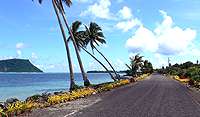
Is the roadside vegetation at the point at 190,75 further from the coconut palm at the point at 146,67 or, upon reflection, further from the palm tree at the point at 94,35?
the coconut palm at the point at 146,67

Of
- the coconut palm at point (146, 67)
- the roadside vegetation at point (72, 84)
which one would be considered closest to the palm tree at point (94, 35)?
the roadside vegetation at point (72, 84)

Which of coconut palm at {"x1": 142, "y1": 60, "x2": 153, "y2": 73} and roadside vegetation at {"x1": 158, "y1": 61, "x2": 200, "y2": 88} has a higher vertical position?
coconut palm at {"x1": 142, "y1": 60, "x2": 153, "y2": 73}

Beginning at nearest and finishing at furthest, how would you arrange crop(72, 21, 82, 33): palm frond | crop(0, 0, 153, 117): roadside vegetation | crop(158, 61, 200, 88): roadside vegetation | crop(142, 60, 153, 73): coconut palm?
1. crop(0, 0, 153, 117): roadside vegetation
2. crop(158, 61, 200, 88): roadside vegetation
3. crop(72, 21, 82, 33): palm frond
4. crop(142, 60, 153, 73): coconut palm

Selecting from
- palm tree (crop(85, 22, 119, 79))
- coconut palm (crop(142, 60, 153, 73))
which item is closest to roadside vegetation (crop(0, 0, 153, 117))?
palm tree (crop(85, 22, 119, 79))

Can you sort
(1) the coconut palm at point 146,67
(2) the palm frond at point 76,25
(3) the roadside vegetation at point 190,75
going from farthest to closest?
(1) the coconut palm at point 146,67 < (2) the palm frond at point 76,25 < (3) the roadside vegetation at point 190,75

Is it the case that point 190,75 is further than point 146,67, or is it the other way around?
point 146,67

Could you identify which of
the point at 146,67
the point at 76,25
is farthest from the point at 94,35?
the point at 146,67

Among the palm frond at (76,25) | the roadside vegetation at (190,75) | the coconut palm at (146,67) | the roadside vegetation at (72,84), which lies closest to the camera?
the roadside vegetation at (72,84)

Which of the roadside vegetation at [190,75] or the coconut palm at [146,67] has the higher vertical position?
the coconut palm at [146,67]

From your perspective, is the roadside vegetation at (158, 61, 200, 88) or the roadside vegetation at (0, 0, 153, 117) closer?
the roadside vegetation at (0, 0, 153, 117)

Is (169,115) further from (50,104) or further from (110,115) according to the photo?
(50,104)

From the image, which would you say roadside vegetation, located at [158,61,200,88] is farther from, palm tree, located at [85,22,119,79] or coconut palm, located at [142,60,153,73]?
coconut palm, located at [142,60,153,73]

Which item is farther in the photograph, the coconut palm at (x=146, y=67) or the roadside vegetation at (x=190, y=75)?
the coconut palm at (x=146, y=67)

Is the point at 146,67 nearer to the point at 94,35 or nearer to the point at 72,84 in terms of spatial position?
the point at 94,35
